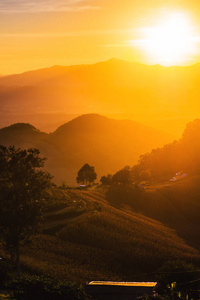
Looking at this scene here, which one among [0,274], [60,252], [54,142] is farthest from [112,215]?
[54,142]

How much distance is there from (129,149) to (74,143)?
23643 mm

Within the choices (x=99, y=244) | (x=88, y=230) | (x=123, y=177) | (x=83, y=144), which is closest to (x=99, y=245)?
(x=99, y=244)

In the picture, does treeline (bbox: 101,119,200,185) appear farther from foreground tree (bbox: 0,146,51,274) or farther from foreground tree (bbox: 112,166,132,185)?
foreground tree (bbox: 0,146,51,274)

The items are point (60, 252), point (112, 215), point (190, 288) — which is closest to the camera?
point (190, 288)

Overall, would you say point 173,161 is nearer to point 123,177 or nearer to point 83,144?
point 123,177

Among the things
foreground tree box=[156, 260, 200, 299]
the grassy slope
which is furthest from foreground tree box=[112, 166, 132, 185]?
foreground tree box=[156, 260, 200, 299]

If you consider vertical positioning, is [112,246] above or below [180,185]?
below

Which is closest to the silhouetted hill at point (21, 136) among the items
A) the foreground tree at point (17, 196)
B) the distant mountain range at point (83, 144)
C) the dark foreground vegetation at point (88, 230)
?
the distant mountain range at point (83, 144)

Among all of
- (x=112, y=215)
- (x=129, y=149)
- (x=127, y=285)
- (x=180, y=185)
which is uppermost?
(x=129, y=149)

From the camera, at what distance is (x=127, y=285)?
124 feet

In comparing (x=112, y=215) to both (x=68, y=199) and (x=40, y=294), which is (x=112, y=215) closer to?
(x=68, y=199)

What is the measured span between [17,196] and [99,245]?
21.2 meters

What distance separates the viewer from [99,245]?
176 feet

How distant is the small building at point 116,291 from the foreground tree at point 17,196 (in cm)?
772
